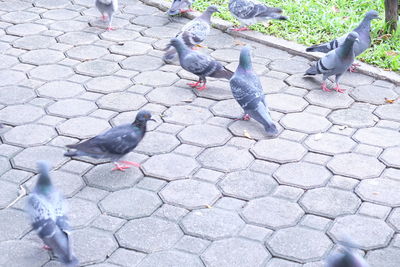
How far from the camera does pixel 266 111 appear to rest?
611cm

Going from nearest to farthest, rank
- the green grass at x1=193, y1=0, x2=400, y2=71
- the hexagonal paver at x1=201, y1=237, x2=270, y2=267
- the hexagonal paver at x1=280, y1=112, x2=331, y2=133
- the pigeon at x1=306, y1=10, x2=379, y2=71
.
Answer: the hexagonal paver at x1=201, y1=237, x2=270, y2=267 → the hexagonal paver at x1=280, y1=112, x2=331, y2=133 → the pigeon at x1=306, y1=10, x2=379, y2=71 → the green grass at x1=193, y1=0, x2=400, y2=71

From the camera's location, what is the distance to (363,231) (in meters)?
4.80

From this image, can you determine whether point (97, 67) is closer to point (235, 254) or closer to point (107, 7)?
point (107, 7)

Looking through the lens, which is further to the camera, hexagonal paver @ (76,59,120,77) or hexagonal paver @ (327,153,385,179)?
hexagonal paver @ (76,59,120,77)

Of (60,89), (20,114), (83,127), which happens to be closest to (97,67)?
(60,89)

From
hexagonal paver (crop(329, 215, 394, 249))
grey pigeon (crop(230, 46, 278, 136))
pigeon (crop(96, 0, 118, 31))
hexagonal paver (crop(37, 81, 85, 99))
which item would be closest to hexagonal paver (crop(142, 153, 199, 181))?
grey pigeon (crop(230, 46, 278, 136))

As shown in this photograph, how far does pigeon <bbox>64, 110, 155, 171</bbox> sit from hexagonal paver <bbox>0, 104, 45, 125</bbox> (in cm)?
105

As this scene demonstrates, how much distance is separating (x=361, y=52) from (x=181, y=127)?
243 cm

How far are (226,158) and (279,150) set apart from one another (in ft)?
Answer: 1.63

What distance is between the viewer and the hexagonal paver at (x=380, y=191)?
5.16 m

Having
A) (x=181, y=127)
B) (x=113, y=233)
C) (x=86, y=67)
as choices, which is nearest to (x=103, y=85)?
(x=86, y=67)

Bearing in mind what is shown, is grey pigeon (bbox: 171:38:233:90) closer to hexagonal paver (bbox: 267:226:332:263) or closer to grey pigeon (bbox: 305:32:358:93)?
grey pigeon (bbox: 305:32:358:93)

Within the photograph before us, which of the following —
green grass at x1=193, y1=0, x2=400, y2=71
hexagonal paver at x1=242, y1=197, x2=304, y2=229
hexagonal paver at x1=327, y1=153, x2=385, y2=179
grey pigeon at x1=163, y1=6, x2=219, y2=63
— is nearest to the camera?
hexagonal paver at x1=242, y1=197, x2=304, y2=229

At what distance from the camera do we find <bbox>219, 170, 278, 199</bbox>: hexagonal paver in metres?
5.25
